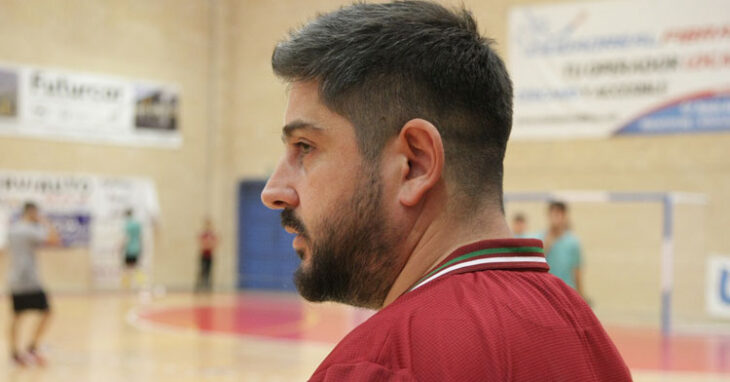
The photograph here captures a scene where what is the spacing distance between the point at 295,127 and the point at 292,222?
0.49 feet

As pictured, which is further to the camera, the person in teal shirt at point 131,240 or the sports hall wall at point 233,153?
the person in teal shirt at point 131,240

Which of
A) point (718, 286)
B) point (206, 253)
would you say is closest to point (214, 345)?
point (718, 286)

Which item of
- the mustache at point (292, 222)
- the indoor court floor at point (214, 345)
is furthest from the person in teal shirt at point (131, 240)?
the mustache at point (292, 222)

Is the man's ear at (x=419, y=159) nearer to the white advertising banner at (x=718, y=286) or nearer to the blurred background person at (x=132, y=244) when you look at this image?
the white advertising banner at (x=718, y=286)

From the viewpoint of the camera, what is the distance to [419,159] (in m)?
1.23

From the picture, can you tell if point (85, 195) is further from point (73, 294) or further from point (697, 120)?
point (697, 120)

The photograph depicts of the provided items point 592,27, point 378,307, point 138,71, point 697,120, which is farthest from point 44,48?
point 378,307

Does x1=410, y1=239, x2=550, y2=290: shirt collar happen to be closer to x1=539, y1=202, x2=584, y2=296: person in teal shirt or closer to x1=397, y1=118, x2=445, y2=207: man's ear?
x1=397, y1=118, x2=445, y2=207: man's ear

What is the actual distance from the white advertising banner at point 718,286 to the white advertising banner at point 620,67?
9.31 feet

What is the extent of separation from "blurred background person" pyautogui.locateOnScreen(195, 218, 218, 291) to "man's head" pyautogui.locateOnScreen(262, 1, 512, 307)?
855 inches

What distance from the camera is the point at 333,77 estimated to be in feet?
4.13

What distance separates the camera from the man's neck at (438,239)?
1.27m

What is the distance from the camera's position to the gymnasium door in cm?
2408

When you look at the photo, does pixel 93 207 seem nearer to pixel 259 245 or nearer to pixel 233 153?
pixel 233 153
